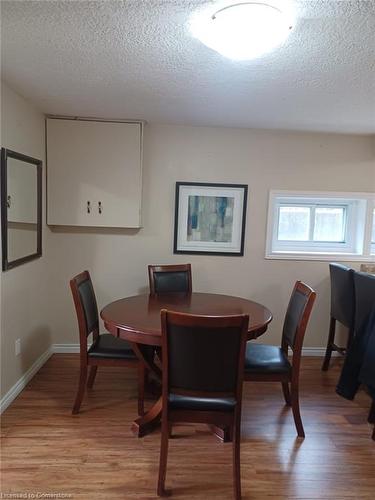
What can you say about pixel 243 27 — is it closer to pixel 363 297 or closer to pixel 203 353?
pixel 203 353

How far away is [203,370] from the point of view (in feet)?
5.76

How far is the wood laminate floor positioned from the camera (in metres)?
1.88

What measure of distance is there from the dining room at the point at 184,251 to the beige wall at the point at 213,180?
0.06 ft

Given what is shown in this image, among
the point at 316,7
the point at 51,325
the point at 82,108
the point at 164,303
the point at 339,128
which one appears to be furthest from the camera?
the point at 51,325

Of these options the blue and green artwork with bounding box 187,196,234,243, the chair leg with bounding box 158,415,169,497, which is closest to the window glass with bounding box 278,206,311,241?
the blue and green artwork with bounding box 187,196,234,243

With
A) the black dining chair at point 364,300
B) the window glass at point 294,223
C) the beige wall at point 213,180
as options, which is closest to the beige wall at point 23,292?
the beige wall at point 213,180

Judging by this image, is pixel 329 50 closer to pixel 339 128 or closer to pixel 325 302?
pixel 339 128

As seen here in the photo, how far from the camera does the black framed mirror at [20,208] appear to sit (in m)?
2.39

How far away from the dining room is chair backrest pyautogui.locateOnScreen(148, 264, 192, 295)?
17 millimetres

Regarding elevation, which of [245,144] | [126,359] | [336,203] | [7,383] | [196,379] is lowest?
[7,383]

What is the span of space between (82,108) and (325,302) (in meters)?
2.85

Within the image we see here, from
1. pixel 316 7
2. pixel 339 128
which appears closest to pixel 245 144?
pixel 339 128

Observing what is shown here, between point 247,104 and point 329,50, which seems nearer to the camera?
point 329,50

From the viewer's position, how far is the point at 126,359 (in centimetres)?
249
